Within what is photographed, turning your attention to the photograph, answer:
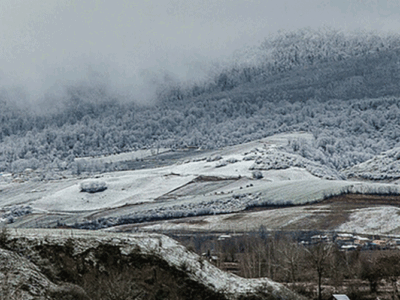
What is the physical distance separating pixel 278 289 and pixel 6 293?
18.8 metres

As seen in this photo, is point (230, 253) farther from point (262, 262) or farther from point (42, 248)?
point (42, 248)

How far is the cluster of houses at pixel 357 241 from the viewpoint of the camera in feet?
510

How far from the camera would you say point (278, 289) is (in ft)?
160

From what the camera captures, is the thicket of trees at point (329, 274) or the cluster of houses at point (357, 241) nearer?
the thicket of trees at point (329, 274)

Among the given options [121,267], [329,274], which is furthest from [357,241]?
[121,267]

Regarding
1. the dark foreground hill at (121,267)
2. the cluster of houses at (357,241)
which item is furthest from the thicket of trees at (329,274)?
the cluster of houses at (357,241)

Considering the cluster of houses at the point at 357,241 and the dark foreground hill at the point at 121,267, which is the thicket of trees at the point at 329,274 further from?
the cluster of houses at the point at 357,241

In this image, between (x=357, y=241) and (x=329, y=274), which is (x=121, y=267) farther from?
(x=357, y=241)

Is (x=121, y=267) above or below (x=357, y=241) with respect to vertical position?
above

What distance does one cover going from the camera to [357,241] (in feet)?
561

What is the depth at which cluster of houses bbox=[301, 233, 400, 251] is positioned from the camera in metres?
155

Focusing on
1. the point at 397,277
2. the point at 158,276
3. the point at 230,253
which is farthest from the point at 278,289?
the point at 230,253

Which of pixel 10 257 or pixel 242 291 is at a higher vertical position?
pixel 10 257

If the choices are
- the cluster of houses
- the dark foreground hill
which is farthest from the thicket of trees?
the cluster of houses
